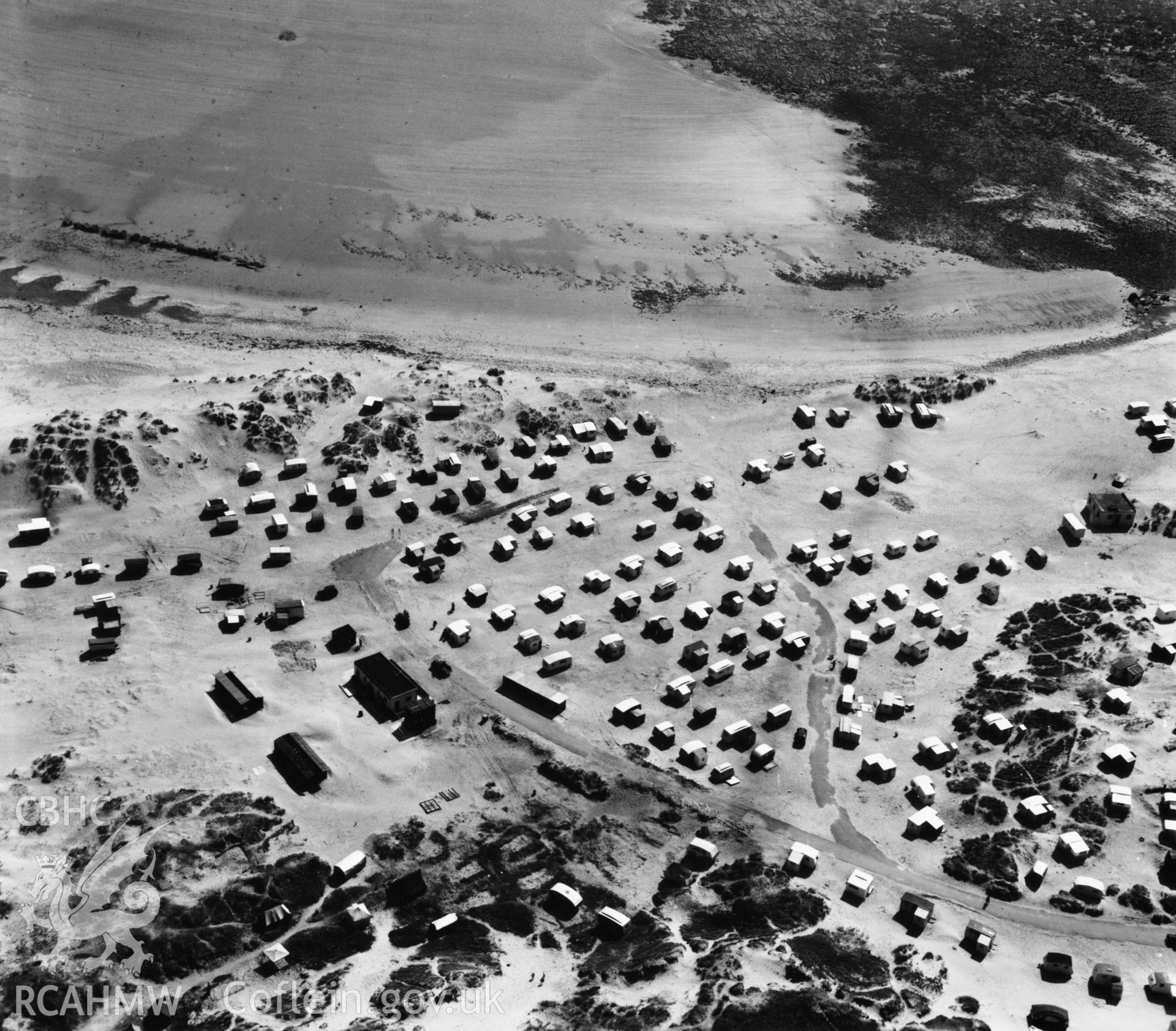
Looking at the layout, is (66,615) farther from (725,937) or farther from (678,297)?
(678,297)

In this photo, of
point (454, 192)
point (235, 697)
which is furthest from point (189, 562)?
point (454, 192)

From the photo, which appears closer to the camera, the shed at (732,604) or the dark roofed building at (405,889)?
the dark roofed building at (405,889)

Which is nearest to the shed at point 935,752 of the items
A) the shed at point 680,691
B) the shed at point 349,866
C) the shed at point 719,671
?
the shed at point 719,671

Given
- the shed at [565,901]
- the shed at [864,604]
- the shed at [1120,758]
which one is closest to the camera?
the shed at [565,901]

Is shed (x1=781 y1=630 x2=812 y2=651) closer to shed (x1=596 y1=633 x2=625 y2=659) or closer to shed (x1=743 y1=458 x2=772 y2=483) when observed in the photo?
shed (x1=596 y1=633 x2=625 y2=659)

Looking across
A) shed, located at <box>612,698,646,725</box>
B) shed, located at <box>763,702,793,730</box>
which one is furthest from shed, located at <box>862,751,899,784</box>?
shed, located at <box>612,698,646,725</box>

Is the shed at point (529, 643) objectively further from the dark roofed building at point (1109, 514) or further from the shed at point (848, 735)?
the dark roofed building at point (1109, 514)

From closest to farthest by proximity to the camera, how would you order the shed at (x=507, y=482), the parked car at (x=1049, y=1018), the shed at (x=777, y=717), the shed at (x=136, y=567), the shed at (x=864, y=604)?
the parked car at (x=1049, y=1018), the shed at (x=777, y=717), the shed at (x=136, y=567), the shed at (x=864, y=604), the shed at (x=507, y=482)
